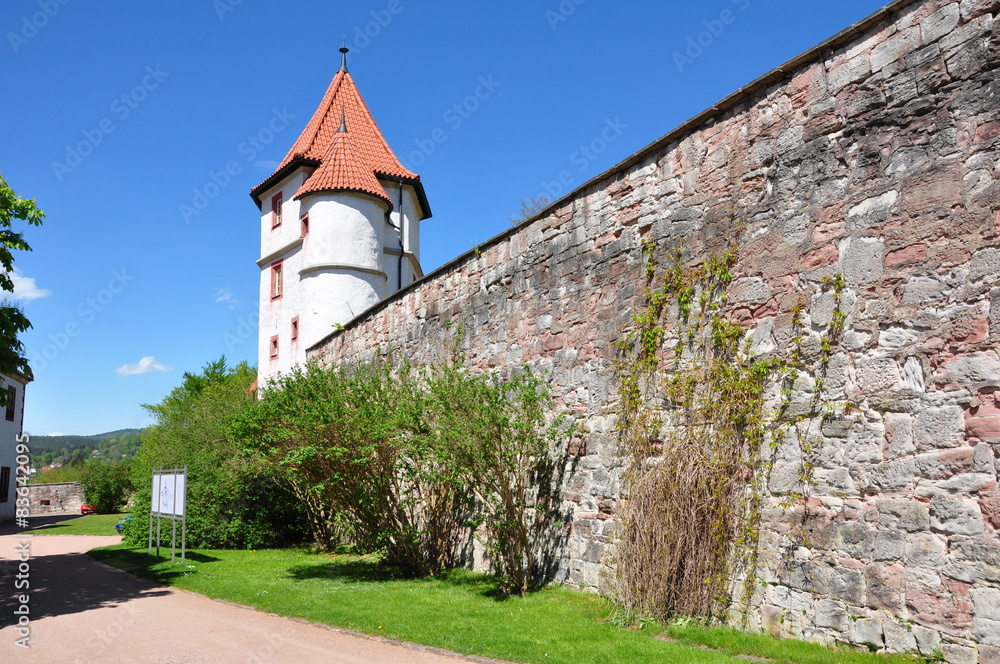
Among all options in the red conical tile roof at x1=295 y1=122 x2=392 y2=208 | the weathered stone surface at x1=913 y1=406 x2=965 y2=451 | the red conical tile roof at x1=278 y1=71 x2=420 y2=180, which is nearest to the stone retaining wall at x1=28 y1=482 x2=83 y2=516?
the red conical tile roof at x1=278 y1=71 x2=420 y2=180

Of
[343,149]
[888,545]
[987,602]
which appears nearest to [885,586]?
[888,545]

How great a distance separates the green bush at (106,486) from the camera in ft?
118

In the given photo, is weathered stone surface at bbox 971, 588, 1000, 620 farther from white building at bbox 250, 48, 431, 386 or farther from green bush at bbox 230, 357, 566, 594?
white building at bbox 250, 48, 431, 386

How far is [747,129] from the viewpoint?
6.71 metres

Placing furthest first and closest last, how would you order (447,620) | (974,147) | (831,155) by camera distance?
(447,620)
(831,155)
(974,147)

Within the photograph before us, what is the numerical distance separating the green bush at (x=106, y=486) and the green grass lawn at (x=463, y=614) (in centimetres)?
2740

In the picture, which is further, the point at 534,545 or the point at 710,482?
the point at 534,545

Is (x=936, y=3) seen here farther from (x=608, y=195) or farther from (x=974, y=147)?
(x=608, y=195)

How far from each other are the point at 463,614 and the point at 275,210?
2091cm


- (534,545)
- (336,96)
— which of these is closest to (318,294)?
(336,96)

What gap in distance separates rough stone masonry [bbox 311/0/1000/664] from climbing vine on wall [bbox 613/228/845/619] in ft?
0.52

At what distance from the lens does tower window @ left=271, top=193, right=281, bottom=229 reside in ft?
83.5

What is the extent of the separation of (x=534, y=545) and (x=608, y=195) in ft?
13.0
